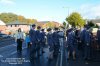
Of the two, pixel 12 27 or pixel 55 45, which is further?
pixel 12 27

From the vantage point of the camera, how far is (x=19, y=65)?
46.1 ft

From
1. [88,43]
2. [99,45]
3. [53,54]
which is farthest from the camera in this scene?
[99,45]

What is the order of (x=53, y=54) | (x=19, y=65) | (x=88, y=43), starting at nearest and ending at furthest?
(x=19, y=65) → (x=88, y=43) → (x=53, y=54)

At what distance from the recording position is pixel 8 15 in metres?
148

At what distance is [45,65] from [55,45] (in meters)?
3.26

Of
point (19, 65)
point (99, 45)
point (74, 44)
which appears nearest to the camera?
point (19, 65)

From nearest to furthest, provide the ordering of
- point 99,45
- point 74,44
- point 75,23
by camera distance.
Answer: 1. point 74,44
2. point 99,45
3. point 75,23

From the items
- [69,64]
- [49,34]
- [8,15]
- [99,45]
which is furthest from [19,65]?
[8,15]

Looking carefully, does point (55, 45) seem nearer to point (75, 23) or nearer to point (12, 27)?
point (75, 23)

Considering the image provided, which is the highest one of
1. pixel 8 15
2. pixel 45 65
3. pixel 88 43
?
pixel 8 15

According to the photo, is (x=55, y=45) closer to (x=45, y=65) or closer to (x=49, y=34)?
(x=49, y=34)

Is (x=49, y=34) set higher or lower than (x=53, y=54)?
higher

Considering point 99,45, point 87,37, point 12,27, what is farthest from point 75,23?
point 87,37

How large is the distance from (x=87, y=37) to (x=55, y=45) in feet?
7.61
